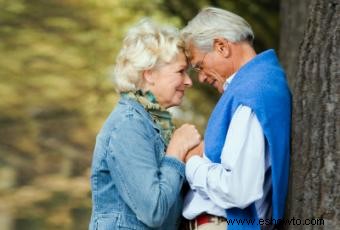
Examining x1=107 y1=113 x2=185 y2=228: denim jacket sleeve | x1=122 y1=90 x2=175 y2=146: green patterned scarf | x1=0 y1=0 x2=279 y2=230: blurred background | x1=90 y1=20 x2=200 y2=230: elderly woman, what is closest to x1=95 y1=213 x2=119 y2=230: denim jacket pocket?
x1=90 y1=20 x2=200 y2=230: elderly woman

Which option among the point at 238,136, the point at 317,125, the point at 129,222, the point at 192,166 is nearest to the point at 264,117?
the point at 238,136

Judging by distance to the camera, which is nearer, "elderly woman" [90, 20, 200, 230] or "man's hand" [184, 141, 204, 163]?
"elderly woman" [90, 20, 200, 230]

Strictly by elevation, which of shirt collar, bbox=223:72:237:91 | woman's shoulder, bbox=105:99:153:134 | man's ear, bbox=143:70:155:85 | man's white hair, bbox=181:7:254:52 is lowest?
woman's shoulder, bbox=105:99:153:134

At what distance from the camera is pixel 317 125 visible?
3180 millimetres

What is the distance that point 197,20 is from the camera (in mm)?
3488

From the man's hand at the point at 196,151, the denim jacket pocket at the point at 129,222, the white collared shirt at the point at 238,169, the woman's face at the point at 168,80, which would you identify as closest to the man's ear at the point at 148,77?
the woman's face at the point at 168,80

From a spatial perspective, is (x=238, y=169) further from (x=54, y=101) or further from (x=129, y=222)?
(x=54, y=101)

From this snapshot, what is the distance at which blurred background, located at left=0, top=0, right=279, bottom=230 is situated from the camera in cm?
1216

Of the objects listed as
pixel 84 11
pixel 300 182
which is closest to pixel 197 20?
pixel 300 182

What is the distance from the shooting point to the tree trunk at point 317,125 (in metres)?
3.10

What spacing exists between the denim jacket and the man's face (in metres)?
0.34

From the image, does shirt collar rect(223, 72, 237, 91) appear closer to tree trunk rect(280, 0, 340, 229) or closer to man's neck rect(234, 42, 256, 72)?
man's neck rect(234, 42, 256, 72)

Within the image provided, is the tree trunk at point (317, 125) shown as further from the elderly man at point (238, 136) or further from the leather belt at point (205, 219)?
the leather belt at point (205, 219)

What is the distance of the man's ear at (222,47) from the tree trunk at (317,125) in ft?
1.03
